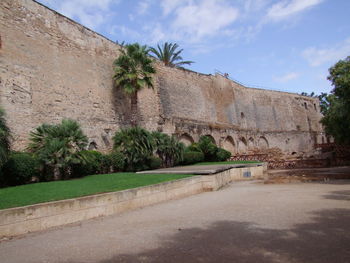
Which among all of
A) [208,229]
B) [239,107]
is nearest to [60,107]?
[208,229]

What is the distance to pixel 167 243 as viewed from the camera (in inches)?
156

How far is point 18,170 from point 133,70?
36.2ft

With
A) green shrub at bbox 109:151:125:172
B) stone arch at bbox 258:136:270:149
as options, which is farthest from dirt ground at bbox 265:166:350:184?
stone arch at bbox 258:136:270:149

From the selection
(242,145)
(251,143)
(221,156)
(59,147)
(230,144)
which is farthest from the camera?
(251,143)

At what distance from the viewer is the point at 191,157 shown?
18.5 m

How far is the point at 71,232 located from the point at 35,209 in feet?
3.18

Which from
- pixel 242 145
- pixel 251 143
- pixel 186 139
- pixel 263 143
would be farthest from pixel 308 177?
pixel 263 143

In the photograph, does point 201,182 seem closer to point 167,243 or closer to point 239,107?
point 167,243

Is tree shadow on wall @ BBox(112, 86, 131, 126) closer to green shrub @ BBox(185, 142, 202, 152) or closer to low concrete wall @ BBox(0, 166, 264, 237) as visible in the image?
green shrub @ BBox(185, 142, 202, 152)

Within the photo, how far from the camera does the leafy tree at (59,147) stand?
1016 cm

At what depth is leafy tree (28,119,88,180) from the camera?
33.3ft

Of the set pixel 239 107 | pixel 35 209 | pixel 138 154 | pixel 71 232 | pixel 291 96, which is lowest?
pixel 71 232

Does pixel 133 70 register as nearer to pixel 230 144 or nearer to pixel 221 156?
pixel 221 156

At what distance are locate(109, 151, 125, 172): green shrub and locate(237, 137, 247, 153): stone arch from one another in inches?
717
